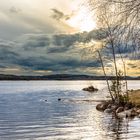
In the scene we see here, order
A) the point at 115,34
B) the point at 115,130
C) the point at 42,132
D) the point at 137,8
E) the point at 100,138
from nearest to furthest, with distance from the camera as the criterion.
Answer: the point at 137,8 < the point at 115,34 < the point at 100,138 < the point at 42,132 < the point at 115,130

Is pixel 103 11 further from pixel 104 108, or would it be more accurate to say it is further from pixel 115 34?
pixel 104 108

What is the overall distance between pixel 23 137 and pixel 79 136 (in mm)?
4137

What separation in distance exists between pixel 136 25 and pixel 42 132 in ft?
59.2

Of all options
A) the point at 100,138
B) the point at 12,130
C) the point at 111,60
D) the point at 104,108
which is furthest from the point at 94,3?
the point at 104,108

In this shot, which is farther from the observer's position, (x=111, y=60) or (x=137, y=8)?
(x=111, y=60)

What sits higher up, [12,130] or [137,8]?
[137,8]

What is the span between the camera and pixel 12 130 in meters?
32.8

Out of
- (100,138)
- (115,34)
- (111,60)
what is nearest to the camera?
(115,34)

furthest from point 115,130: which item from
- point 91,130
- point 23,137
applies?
point 23,137

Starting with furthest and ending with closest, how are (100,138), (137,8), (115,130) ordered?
1. (115,130)
2. (100,138)
3. (137,8)

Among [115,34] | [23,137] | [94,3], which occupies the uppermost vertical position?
[94,3]

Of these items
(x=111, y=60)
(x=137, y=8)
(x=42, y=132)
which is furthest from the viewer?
(x=111, y=60)

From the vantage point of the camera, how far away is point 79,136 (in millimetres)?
28422

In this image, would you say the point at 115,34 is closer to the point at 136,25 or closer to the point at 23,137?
the point at 136,25
